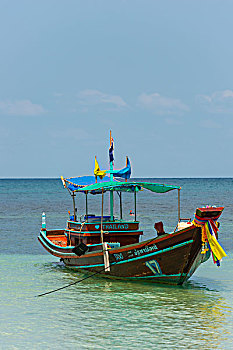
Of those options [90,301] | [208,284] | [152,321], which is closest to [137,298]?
[90,301]

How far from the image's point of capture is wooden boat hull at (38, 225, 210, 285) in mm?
15002

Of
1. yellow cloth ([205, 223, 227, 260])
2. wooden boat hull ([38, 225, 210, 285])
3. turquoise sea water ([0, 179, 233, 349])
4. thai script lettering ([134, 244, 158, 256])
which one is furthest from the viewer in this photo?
thai script lettering ([134, 244, 158, 256])

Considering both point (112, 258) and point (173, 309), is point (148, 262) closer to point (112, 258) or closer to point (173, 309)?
point (112, 258)

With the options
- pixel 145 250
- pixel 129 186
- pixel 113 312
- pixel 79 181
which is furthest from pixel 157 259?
pixel 79 181

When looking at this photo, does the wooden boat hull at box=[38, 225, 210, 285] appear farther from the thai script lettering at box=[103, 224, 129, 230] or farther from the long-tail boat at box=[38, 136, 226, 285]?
the thai script lettering at box=[103, 224, 129, 230]

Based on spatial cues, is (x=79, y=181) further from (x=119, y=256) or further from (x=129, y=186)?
(x=119, y=256)

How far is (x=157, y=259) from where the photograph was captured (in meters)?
15.6

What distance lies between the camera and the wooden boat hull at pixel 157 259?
591 inches

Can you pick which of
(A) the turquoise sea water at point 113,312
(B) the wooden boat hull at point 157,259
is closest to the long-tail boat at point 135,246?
(B) the wooden boat hull at point 157,259

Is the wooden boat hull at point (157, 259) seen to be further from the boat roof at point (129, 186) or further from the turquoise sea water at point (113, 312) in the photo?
the boat roof at point (129, 186)

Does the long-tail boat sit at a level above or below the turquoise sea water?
above

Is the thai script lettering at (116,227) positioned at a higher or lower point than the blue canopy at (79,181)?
lower

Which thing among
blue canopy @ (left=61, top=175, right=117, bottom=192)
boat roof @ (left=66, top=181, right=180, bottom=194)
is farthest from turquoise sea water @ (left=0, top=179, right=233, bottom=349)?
blue canopy @ (left=61, top=175, right=117, bottom=192)

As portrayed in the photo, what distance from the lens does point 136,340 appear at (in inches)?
434
